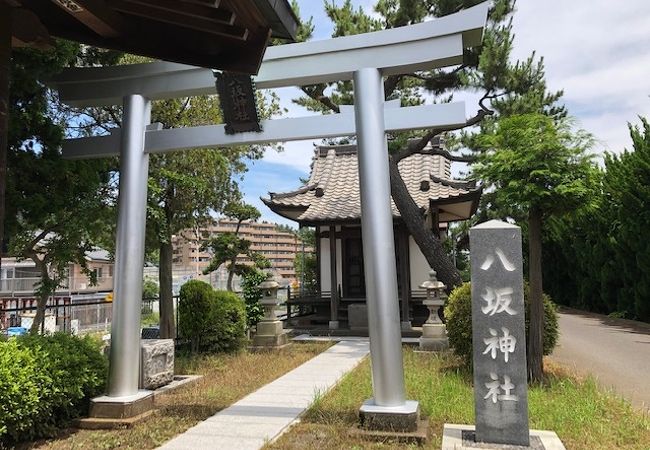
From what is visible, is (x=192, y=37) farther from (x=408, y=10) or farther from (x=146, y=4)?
(x=408, y=10)

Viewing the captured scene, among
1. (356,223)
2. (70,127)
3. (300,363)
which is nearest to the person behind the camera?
(70,127)

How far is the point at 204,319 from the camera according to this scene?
10.0 metres

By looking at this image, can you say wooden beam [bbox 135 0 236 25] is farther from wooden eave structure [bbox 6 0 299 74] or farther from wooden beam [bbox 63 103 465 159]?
wooden beam [bbox 63 103 465 159]

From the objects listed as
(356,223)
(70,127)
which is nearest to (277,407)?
(70,127)

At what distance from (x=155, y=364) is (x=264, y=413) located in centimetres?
206

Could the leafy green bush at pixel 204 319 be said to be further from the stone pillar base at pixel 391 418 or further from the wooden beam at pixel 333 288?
the stone pillar base at pixel 391 418

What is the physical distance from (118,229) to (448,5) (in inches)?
362

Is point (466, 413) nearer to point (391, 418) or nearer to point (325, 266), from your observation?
point (391, 418)

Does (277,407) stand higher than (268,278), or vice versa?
(268,278)

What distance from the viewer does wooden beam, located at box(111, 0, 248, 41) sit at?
168 inches

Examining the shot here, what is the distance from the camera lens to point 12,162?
5793mm

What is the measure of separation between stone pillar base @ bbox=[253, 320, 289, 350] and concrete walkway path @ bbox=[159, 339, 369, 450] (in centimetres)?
232

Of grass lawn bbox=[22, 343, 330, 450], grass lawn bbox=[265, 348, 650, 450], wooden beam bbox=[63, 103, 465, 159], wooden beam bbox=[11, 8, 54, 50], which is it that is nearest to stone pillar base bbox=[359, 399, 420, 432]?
grass lawn bbox=[265, 348, 650, 450]

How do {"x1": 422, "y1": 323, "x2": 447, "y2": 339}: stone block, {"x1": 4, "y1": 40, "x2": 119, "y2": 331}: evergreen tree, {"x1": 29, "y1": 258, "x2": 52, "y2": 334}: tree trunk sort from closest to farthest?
{"x1": 4, "y1": 40, "x2": 119, "y2": 331}: evergreen tree < {"x1": 29, "y1": 258, "x2": 52, "y2": 334}: tree trunk < {"x1": 422, "y1": 323, "x2": 447, "y2": 339}: stone block
